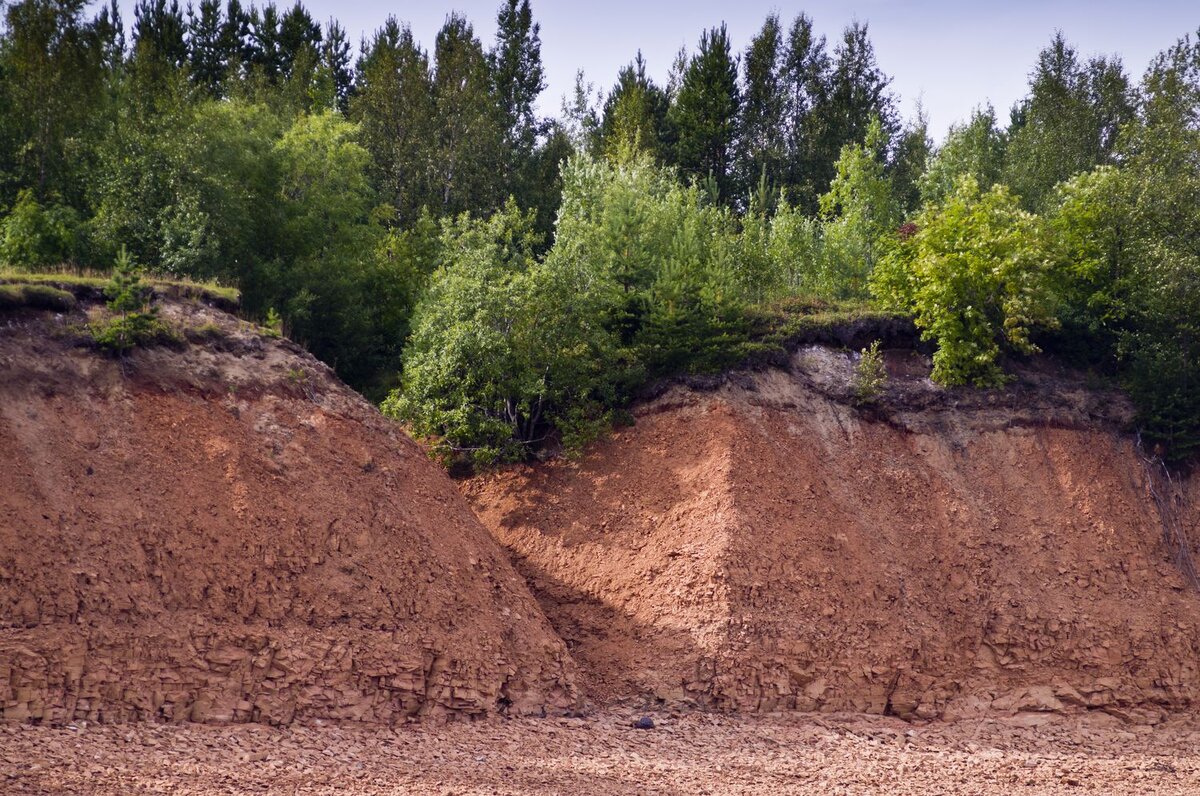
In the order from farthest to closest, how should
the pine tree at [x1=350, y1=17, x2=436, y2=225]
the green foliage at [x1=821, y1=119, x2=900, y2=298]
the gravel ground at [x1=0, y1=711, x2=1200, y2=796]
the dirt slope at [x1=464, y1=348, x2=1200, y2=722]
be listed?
the pine tree at [x1=350, y1=17, x2=436, y2=225] < the green foliage at [x1=821, y1=119, x2=900, y2=298] < the dirt slope at [x1=464, y1=348, x2=1200, y2=722] < the gravel ground at [x1=0, y1=711, x2=1200, y2=796]

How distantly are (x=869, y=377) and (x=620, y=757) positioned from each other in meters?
12.3

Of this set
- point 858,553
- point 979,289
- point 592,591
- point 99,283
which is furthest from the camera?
point 979,289

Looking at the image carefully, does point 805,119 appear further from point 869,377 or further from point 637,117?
point 869,377

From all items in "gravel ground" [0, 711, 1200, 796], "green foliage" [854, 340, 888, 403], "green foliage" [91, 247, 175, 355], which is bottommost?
"gravel ground" [0, 711, 1200, 796]

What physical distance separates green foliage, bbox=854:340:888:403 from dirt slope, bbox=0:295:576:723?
982 centimetres

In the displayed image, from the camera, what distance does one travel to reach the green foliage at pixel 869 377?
90.0 feet

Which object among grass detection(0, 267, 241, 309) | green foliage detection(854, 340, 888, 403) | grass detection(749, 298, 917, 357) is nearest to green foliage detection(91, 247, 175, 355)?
grass detection(0, 267, 241, 309)

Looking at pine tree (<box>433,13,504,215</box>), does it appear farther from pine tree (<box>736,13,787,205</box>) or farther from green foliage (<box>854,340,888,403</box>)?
green foliage (<box>854,340,888,403</box>)

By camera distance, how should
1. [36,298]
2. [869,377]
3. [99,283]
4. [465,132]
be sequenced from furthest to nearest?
[465,132] → [869,377] → [99,283] → [36,298]

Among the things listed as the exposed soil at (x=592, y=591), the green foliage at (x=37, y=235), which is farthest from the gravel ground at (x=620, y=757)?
the green foliage at (x=37, y=235)

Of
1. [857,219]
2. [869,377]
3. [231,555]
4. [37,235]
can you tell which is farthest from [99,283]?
[857,219]

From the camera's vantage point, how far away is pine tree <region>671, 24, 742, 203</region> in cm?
4897

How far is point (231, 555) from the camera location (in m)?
18.8

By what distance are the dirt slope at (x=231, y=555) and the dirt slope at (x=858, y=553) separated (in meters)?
2.48
